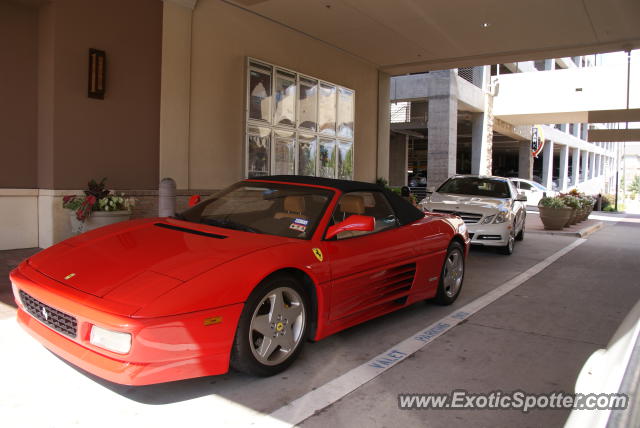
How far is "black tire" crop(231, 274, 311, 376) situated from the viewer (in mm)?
3131

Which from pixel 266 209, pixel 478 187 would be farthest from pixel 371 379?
pixel 478 187

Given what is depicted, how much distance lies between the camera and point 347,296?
3889 mm

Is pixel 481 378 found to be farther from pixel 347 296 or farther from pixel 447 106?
pixel 447 106

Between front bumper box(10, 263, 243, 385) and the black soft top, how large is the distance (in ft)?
5.79

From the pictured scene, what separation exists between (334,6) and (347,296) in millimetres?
7397

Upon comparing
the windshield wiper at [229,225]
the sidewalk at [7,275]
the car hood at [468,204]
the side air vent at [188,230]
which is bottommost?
the sidewalk at [7,275]

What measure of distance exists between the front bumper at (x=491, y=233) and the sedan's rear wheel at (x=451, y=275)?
371 cm

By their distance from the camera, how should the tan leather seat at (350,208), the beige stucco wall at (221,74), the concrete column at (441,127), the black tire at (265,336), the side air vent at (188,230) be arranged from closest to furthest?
the black tire at (265,336), the side air vent at (188,230), the tan leather seat at (350,208), the beige stucco wall at (221,74), the concrete column at (441,127)

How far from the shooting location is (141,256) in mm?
3285

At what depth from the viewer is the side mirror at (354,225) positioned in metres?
3.78

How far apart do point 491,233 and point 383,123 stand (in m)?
6.40

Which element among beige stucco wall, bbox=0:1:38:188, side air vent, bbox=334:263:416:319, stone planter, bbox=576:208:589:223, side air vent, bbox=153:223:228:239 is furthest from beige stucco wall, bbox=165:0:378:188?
stone planter, bbox=576:208:589:223

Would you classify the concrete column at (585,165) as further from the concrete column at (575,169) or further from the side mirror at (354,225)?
the side mirror at (354,225)

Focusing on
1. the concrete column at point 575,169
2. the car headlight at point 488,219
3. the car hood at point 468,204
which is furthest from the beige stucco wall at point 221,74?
the concrete column at point 575,169
